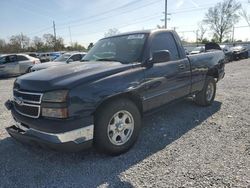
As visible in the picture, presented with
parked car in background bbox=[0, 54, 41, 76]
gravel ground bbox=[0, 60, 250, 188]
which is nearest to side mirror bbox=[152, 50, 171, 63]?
gravel ground bbox=[0, 60, 250, 188]

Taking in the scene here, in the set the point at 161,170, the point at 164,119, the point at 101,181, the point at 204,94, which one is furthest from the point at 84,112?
the point at 204,94

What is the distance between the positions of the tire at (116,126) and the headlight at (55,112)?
0.48 m

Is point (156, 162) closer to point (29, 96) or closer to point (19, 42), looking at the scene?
point (29, 96)

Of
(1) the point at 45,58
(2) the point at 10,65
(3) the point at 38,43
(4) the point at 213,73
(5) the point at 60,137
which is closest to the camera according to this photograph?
(5) the point at 60,137

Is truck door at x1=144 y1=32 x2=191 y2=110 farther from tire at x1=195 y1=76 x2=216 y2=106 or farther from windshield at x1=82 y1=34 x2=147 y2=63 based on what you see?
tire at x1=195 y1=76 x2=216 y2=106

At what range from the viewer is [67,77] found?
3.34 meters

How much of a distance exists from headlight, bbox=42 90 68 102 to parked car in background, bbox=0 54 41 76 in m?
15.1

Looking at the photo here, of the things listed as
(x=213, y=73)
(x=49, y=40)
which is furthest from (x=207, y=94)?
(x=49, y=40)

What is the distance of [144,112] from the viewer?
13.7 ft

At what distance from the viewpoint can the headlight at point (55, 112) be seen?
9.98 feet

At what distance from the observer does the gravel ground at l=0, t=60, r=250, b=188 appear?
3.07 metres

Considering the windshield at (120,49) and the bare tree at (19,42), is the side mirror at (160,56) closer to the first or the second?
the windshield at (120,49)

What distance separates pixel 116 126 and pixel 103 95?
0.59 metres

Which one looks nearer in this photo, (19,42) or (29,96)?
(29,96)
